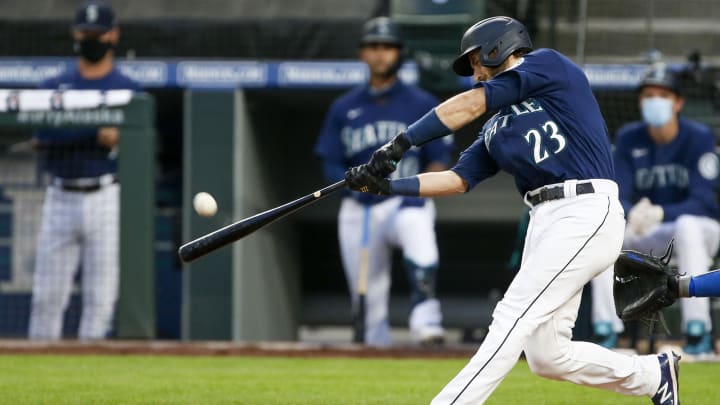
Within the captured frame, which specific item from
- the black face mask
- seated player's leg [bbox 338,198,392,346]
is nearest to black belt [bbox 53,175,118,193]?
the black face mask

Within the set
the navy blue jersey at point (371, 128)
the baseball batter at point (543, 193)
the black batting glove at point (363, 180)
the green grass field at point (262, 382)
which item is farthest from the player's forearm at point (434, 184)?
the navy blue jersey at point (371, 128)

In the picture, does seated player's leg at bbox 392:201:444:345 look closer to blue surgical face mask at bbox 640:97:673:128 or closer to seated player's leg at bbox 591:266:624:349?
seated player's leg at bbox 591:266:624:349

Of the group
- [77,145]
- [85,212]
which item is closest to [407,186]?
[85,212]

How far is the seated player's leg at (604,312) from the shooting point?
7730mm

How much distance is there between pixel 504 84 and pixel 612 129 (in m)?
5.64

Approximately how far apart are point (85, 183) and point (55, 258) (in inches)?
21.3

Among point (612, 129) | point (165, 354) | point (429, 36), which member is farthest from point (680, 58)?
point (165, 354)

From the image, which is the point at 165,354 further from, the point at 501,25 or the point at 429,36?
the point at 501,25

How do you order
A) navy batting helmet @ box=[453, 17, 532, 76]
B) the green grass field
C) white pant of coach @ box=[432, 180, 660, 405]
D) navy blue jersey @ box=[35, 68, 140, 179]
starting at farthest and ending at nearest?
navy blue jersey @ box=[35, 68, 140, 179] → the green grass field → navy batting helmet @ box=[453, 17, 532, 76] → white pant of coach @ box=[432, 180, 660, 405]

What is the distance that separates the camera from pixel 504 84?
4465mm

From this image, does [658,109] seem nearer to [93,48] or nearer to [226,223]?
[226,223]

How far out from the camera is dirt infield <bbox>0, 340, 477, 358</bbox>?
796 centimetres

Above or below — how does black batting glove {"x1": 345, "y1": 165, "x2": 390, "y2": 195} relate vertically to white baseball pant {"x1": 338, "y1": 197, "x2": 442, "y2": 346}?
above

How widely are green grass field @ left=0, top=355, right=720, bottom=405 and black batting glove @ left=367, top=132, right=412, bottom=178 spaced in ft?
4.05
